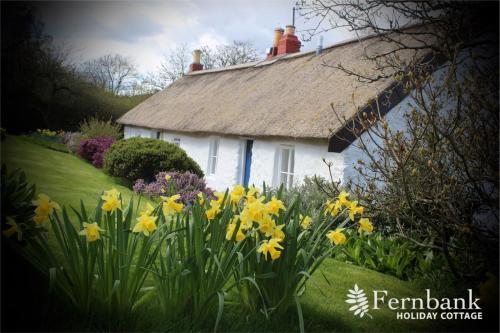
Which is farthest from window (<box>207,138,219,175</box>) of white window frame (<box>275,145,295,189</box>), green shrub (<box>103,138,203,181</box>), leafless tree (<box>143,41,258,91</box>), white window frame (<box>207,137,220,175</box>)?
leafless tree (<box>143,41,258,91</box>)

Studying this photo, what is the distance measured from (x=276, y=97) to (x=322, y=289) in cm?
546

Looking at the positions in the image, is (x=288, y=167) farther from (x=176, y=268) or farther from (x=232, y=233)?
(x=176, y=268)

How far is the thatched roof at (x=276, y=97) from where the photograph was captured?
6.62m

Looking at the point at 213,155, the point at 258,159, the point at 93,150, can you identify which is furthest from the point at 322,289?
the point at 93,150

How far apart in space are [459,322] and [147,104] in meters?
12.4

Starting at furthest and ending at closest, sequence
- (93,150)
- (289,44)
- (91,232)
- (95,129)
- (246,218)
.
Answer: (95,129) → (93,150) → (289,44) → (246,218) → (91,232)

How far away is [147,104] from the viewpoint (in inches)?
545

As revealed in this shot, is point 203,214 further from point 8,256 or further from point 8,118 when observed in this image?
point 8,118

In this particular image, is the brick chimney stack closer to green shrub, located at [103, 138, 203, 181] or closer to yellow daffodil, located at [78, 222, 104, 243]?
green shrub, located at [103, 138, 203, 181]

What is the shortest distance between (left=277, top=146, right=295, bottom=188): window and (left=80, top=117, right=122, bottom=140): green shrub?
15.5 ft

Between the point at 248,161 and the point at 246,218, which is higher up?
the point at 248,161

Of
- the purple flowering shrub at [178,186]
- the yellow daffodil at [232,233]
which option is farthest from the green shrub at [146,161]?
the yellow daffodil at [232,233]

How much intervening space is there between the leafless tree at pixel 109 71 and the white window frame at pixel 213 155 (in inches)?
132

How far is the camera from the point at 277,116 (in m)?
7.57
